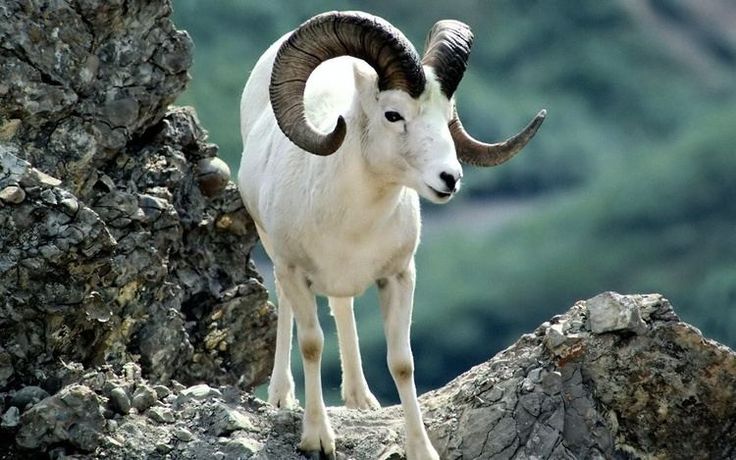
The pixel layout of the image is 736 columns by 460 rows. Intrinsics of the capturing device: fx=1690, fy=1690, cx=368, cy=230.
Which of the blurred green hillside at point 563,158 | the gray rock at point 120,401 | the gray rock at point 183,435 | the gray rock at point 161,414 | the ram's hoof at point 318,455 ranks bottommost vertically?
the ram's hoof at point 318,455

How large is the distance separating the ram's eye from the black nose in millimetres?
719

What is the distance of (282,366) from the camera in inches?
592

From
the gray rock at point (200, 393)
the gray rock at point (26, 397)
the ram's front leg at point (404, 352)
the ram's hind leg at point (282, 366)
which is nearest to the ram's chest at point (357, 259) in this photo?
the ram's front leg at point (404, 352)

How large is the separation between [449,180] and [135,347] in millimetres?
4009

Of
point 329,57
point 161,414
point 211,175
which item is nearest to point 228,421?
point 161,414

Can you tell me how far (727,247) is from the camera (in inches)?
3716

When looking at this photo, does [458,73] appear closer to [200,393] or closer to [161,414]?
[200,393]

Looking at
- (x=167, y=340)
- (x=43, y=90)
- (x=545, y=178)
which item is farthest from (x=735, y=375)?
(x=545, y=178)

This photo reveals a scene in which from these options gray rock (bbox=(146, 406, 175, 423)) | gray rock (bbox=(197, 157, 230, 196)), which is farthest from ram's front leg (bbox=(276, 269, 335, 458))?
gray rock (bbox=(197, 157, 230, 196))

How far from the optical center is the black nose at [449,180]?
11969 millimetres

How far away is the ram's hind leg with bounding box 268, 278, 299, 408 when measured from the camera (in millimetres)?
14904

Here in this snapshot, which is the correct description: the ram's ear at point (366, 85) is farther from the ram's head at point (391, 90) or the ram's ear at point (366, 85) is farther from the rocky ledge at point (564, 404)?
the rocky ledge at point (564, 404)

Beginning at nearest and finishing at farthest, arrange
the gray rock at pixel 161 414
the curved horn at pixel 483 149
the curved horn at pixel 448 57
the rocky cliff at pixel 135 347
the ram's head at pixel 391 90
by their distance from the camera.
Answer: the ram's head at pixel 391 90, the curved horn at pixel 448 57, the rocky cliff at pixel 135 347, the gray rock at pixel 161 414, the curved horn at pixel 483 149

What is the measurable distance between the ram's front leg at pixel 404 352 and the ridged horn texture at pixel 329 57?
1.38m
